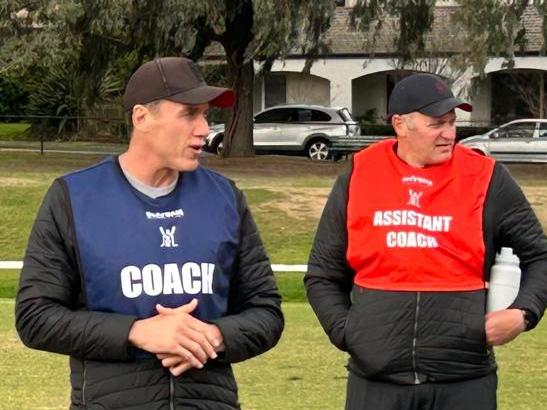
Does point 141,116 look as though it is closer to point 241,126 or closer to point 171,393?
point 171,393

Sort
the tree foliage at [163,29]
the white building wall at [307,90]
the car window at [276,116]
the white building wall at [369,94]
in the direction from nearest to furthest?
the tree foliage at [163,29] < the car window at [276,116] < the white building wall at [369,94] < the white building wall at [307,90]

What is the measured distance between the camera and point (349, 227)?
4805 mm

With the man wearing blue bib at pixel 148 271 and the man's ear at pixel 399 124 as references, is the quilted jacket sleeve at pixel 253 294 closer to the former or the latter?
the man wearing blue bib at pixel 148 271

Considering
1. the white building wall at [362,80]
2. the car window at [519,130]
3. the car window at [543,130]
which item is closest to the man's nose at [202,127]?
the car window at [543,130]

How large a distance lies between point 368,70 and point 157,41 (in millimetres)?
17746

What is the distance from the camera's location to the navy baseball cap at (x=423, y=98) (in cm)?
481

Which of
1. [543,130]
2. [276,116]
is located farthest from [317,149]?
[543,130]

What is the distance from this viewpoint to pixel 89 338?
143 inches

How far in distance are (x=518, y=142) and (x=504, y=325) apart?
29501 millimetres

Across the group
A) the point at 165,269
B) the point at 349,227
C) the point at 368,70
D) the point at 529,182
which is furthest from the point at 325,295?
the point at 368,70

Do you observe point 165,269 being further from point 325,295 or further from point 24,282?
point 325,295

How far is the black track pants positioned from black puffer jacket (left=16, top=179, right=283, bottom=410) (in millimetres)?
1038

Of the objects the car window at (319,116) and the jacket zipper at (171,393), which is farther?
the car window at (319,116)

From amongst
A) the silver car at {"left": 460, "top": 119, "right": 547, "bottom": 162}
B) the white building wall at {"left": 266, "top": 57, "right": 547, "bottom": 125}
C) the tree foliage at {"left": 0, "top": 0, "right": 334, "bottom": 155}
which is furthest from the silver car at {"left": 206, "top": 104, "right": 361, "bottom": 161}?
the tree foliage at {"left": 0, "top": 0, "right": 334, "bottom": 155}
